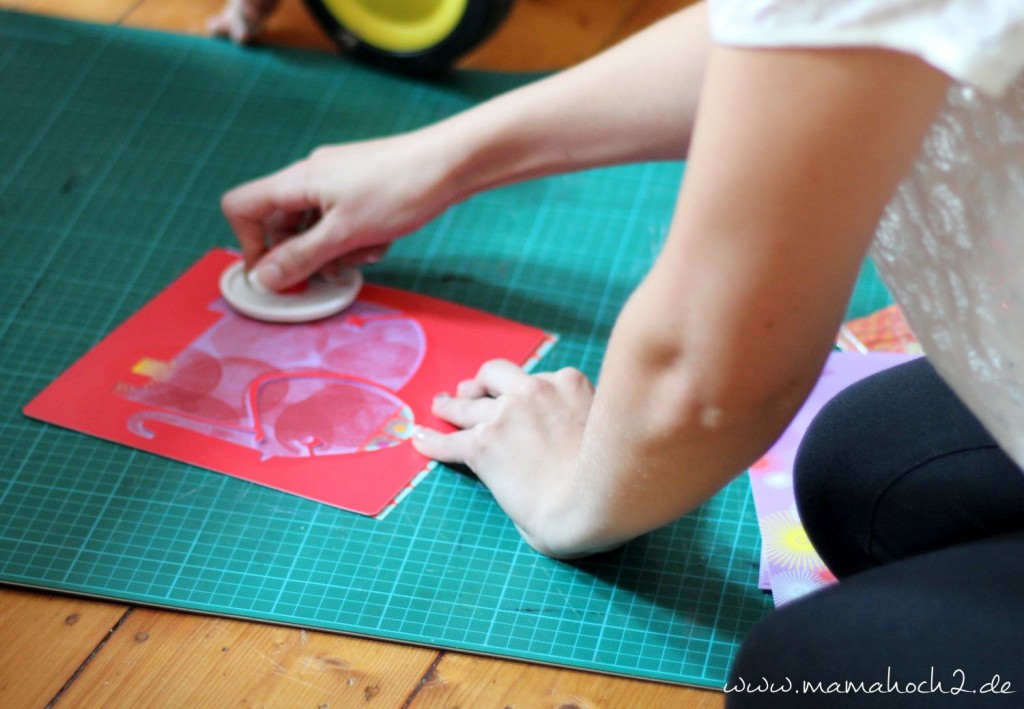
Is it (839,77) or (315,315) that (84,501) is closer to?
(315,315)

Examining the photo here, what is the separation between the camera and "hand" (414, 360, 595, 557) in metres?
0.82

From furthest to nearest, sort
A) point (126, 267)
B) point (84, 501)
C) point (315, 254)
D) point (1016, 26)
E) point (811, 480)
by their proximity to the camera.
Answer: point (126, 267) → point (315, 254) → point (84, 501) → point (811, 480) → point (1016, 26)

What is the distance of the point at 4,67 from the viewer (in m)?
1.45

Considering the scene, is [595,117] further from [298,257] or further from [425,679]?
[425,679]

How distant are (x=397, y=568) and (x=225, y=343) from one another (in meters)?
0.32

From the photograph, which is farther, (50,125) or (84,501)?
(50,125)

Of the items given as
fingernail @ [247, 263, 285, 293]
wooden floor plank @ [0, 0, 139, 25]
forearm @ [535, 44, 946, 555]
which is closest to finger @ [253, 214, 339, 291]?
fingernail @ [247, 263, 285, 293]

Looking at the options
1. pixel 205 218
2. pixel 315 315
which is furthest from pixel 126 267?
pixel 315 315

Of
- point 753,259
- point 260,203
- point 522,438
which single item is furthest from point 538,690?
point 260,203

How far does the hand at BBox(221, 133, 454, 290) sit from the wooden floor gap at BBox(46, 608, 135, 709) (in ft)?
1.19

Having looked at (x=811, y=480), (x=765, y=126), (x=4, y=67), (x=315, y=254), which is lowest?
(x=4, y=67)

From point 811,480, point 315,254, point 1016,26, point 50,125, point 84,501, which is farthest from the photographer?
point 50,125

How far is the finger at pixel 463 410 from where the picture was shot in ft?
3.04

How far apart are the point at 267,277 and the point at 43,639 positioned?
0.39 metres
